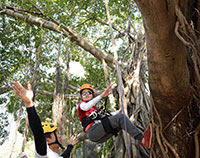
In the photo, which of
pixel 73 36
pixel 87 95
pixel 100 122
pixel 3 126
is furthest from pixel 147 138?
pixel 3 126

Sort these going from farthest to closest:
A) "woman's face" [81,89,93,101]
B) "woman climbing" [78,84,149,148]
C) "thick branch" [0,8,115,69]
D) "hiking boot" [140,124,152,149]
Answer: "thick branch" [0,8,115,69] < "woman's face" [81,89,93,101] < "woman climbing" [78,84,149,148] < "hiking boot" [140,124,152,149]

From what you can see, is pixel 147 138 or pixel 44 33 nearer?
pixel 147 138

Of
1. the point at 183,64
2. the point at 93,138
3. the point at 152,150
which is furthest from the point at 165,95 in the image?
the point at 93,138

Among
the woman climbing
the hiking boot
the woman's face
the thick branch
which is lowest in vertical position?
the hiking boot

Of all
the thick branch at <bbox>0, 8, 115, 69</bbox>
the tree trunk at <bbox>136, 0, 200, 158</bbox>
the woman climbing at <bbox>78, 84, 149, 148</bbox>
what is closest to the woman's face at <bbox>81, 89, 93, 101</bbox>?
the woman climbing at <bbox>78, 84, 149, 148</bbox>

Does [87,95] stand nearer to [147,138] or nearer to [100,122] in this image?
[100,122]

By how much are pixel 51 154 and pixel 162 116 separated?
904mm

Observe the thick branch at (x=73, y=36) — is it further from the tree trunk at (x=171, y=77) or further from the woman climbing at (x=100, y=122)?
the tree trunk at (x=171, y=77)

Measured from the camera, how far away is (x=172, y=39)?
117 cm

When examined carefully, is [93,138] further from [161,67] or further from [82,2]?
[82,2]

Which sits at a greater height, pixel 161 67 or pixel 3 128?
pixel 3 128

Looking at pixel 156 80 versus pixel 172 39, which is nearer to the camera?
pixel 172 39

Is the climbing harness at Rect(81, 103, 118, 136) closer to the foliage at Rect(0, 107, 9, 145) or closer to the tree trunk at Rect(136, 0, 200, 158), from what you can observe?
the tree trunk at Rect(136, 0, 200, 158)

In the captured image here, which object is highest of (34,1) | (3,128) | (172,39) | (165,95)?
(34,1)
